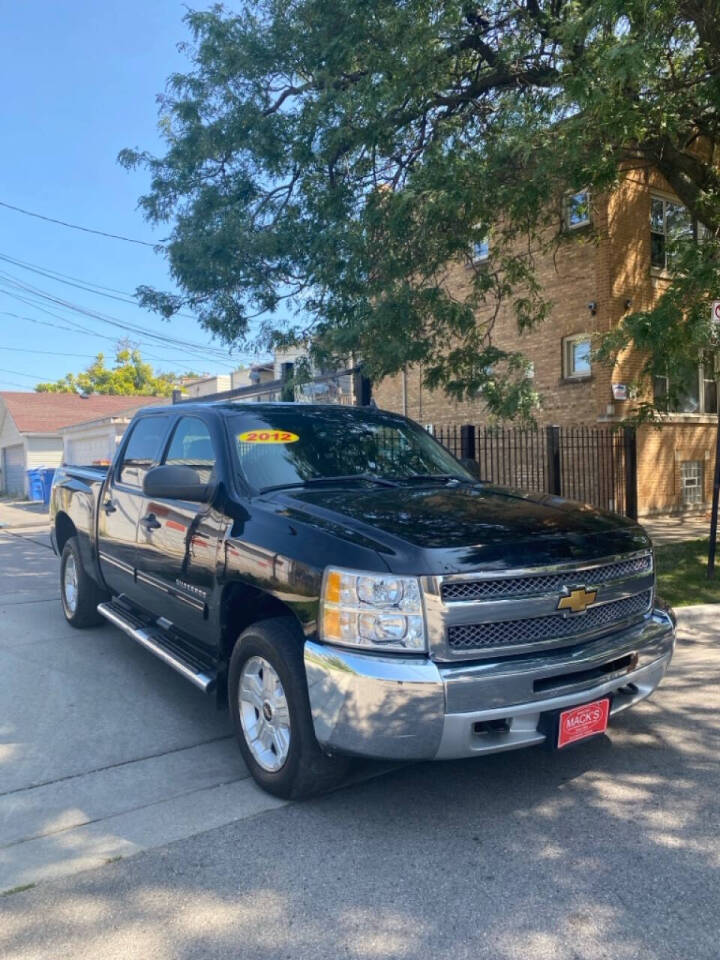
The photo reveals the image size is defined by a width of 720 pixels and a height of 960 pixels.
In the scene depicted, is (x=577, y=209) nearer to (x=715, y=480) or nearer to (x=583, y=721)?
(x=715, y=480)

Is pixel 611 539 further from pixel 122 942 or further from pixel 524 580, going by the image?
pixel 122 942

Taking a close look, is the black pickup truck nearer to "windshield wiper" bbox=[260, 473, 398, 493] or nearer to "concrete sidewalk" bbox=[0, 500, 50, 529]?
"windshield wiper" bbox=[260, 473, 398, 493]

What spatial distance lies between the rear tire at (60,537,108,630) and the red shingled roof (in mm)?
25519

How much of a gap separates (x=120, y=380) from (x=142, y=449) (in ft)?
186

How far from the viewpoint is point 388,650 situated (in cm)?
312

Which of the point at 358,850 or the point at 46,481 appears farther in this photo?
the point at 46,481

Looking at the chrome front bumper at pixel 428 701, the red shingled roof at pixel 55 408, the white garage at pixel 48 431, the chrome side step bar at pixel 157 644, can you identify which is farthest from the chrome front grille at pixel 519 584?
the red shingled roof at pixel 55 408

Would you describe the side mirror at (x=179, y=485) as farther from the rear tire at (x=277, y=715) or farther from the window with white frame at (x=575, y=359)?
the window with white frame at (x=575, y=359)

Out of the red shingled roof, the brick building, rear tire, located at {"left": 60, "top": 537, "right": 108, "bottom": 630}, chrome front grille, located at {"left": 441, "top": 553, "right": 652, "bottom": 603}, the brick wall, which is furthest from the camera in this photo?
the red shingled roof

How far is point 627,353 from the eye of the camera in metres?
14.6

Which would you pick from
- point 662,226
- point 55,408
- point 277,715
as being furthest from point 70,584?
point 55,408

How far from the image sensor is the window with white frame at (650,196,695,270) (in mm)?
15164

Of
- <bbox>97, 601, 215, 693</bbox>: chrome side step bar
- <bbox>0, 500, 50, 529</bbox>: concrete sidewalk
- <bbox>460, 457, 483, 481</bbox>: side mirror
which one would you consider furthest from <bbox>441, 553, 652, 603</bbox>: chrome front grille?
<bbox>0, 500, 50, 529</bbox>: concrete sidewalk

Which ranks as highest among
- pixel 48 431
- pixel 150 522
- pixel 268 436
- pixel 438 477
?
pixel 48 431
